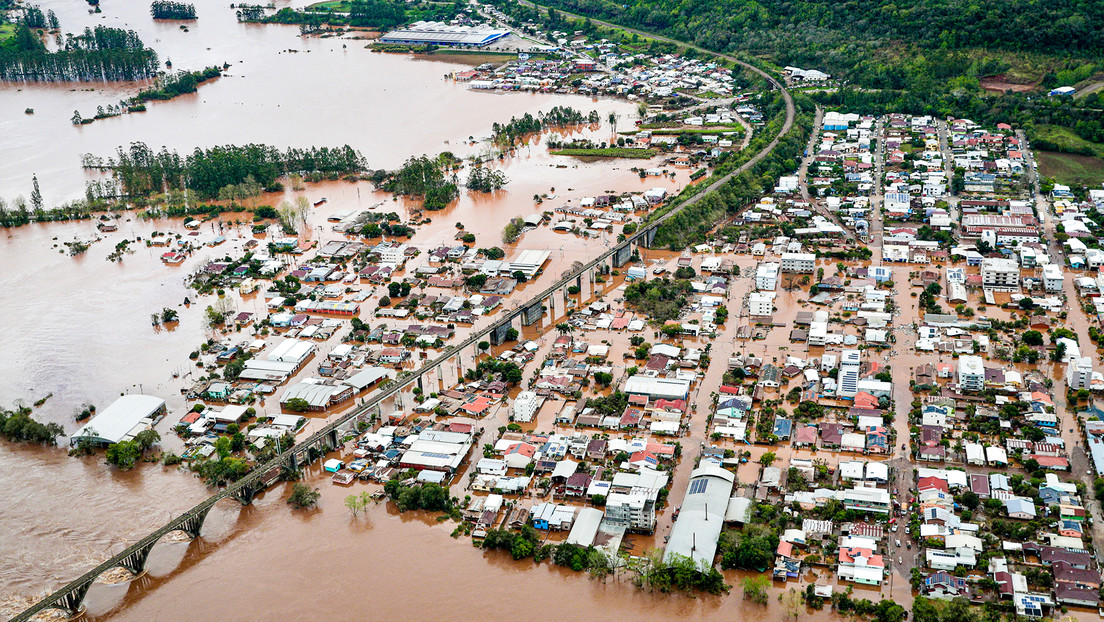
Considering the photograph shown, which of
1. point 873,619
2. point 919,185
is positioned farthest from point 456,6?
point 873,619

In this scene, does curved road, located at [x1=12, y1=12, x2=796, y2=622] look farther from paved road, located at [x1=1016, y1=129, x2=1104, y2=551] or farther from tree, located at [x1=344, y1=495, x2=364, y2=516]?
paved road, located at [x1=1016, y1=129, x2=1104, y2=551]

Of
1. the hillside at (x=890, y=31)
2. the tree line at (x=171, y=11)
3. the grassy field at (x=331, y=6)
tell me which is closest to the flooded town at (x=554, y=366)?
the hillside at (x=890, y=31)

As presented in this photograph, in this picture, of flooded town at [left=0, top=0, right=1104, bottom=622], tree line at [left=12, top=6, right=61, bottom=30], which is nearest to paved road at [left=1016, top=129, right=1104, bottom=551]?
flooded town at [left=0, top=0, right=1104, bottom=622]

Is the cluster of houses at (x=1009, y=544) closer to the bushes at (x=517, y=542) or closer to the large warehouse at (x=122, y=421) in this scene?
the bushes at (x=517, y=542)

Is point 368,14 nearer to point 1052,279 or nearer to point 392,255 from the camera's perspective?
point 392,255

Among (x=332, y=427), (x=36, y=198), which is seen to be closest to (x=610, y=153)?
(x=36, y=198)
